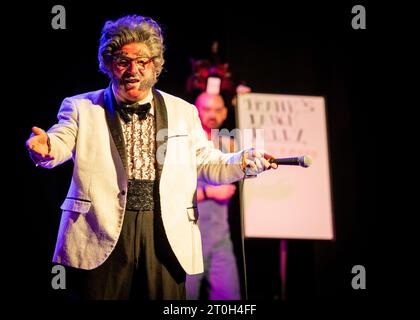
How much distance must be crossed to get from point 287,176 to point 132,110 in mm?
1957

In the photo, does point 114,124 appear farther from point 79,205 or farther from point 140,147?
point 79,205

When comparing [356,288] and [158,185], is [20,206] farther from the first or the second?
[356,288]

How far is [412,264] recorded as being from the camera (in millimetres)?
4137

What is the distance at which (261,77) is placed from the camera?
4.25 meters

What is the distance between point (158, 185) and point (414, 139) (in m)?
3.09

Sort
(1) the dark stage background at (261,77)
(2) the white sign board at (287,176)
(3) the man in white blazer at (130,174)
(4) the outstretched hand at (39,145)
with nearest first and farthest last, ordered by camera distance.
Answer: (4) the outstretched hand at (39,145) → (3) the man in white blazer at (130,174) → (1) the dark stage background at (261,77) → (2) the white sign board at (287,176)

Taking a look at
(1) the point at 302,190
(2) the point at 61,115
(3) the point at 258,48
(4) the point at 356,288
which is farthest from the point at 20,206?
(4) the point at 356,288

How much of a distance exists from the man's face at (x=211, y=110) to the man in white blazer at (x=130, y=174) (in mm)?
1525

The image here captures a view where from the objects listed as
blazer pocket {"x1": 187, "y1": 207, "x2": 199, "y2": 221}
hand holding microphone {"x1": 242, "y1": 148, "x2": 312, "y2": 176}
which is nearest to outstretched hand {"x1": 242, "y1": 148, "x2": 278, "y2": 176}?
hand holding microphone {"x1": 242, "y1": 148, "x2": 312, "y2": 176}

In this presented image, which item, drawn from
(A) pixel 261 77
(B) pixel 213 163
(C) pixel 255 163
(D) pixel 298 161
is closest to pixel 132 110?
(B) pixel 213 163

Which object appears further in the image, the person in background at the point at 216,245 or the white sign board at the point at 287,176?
the white sign board at the point at 287,176

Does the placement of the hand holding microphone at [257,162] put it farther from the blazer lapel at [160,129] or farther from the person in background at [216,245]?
the person in background at [216,245]

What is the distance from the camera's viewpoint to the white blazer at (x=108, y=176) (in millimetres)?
1887

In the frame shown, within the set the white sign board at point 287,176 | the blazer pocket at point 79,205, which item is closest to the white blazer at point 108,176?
the blazer pocket at point 79,205
